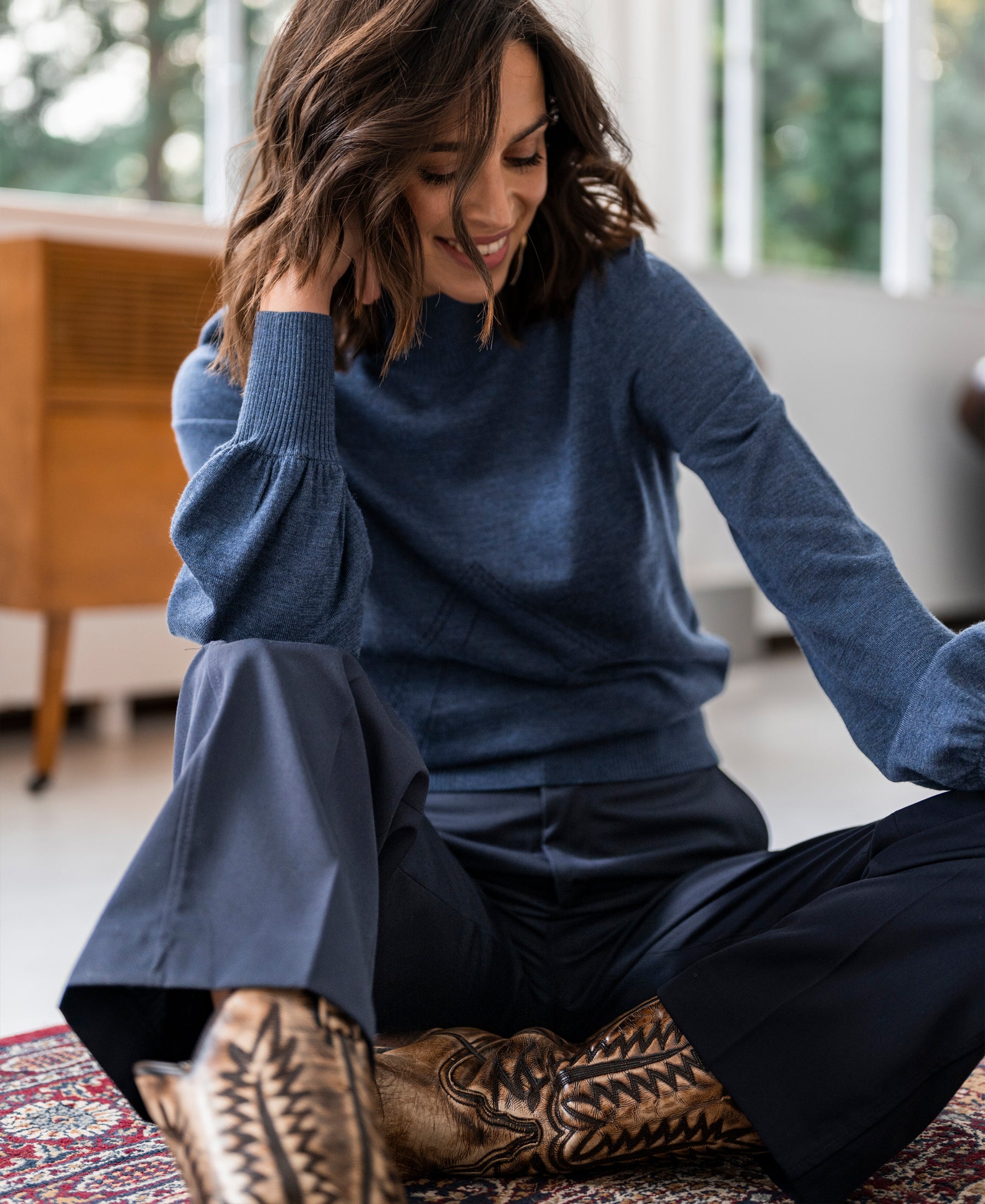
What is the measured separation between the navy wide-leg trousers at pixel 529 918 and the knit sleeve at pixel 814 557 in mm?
66

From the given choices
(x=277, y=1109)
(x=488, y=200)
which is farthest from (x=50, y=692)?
(x=277, y=1109)

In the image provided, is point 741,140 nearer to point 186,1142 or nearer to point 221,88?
point 221,88

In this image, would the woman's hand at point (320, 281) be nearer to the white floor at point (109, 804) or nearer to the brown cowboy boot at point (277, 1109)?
the brown cowboy boot at point (277, 1109)

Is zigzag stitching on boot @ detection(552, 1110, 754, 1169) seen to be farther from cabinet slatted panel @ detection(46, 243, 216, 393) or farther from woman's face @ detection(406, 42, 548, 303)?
cabinet slatted panel @ detection(46, 243, 216, 393)

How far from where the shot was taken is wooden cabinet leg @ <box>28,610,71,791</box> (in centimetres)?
257

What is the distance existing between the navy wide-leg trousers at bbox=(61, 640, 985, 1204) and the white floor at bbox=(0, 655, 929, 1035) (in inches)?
23.8

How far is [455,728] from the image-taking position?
4.07 ft

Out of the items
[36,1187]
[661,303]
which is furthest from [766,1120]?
[661,303]

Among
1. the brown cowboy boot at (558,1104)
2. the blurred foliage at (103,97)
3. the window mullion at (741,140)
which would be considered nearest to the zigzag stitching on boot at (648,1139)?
the brown cowboy boot at (558,1104)

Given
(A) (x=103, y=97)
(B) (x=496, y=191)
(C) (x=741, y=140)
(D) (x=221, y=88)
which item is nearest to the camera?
(B) (x=496, y=191)

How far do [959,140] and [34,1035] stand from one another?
4.76 meters

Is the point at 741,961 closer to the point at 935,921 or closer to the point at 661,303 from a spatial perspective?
the point at 935,921

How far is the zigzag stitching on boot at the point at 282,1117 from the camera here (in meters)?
0.72

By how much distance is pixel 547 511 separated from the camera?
123 cm
